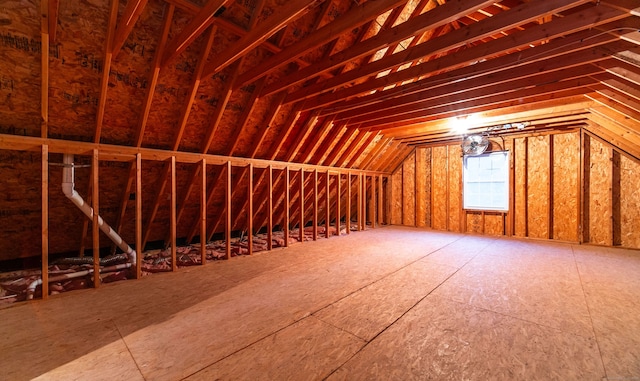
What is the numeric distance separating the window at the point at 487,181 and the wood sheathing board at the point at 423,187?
1.02m

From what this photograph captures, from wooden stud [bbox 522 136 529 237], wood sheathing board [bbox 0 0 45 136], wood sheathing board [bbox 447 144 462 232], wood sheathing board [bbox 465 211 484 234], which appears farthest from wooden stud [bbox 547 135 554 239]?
wood sheathing board [bbox 0 0 45 136]

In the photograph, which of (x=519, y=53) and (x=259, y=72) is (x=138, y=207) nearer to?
(x=259, y=72)

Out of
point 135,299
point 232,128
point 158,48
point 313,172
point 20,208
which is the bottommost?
point 135,299

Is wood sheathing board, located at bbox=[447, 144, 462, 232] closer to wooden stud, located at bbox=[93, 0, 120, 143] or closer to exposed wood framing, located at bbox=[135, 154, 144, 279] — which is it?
exposed wood framing, located at bbox=[135, 154, 144, 279]

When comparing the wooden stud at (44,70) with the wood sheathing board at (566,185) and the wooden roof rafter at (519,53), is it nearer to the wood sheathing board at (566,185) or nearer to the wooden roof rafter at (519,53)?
the wooden roof rafter at (519,53)

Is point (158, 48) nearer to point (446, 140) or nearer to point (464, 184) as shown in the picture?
point (446, 140)

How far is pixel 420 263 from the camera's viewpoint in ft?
13.4

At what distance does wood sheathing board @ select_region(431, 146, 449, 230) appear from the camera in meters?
7.57

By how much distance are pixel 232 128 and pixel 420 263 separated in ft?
12.6

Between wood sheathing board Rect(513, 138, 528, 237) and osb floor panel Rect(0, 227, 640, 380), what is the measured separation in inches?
102

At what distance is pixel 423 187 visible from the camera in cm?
802

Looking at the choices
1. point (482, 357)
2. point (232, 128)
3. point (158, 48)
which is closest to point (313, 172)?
point (232, 128)

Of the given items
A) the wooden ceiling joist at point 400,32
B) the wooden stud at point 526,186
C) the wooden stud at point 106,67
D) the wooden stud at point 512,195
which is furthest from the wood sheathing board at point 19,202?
the wooden stud at point 526,186

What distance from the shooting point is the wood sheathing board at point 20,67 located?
237 cm
